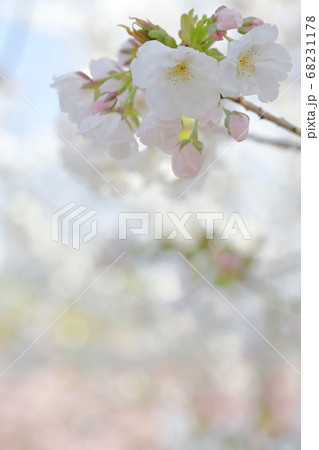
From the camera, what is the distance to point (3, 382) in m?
1.29

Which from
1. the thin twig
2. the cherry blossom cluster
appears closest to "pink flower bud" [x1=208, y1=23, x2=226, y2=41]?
the cherry blossom cluster

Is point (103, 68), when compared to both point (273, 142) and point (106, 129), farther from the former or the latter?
point (273, 142)

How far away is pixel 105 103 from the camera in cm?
46

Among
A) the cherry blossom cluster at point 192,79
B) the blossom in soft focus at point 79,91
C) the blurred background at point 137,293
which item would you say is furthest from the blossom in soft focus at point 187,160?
the blurred background at point 137,293

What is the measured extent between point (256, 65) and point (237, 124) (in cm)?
5

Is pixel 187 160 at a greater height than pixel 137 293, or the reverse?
pixel 187 160

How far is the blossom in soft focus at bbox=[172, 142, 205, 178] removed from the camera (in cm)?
43

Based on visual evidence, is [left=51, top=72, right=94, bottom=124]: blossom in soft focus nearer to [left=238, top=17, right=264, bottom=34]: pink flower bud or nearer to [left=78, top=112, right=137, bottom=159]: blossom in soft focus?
[left=78, top=112, right=137, bottom=159]: blossom in soft focus

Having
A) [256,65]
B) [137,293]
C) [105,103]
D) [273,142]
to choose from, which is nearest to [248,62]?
[256,65]

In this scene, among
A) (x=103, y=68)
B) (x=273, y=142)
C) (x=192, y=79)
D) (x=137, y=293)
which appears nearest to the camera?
(x=192, y=79)

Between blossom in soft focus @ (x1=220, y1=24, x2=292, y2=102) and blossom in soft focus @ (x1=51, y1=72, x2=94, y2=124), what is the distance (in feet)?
0.53

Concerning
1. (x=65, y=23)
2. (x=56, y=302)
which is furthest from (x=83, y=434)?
(x=65, y=23)

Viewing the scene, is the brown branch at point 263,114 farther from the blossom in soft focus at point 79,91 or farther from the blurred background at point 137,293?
the blurred background at point 137,293

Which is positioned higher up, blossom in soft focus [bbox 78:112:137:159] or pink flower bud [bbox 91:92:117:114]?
pink flower bud [bbox 91:92:117:114]
